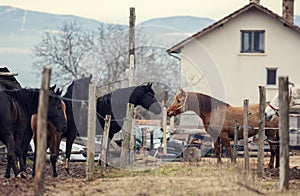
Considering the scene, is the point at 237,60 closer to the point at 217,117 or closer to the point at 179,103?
the point at 179,103

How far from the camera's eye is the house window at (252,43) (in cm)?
4681

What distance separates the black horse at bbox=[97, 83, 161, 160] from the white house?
2398 cm

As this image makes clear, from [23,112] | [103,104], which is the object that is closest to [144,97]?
[103,104]

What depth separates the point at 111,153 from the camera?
2220 centimetres

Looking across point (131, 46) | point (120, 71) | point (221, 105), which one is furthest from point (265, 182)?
point (120, 71)

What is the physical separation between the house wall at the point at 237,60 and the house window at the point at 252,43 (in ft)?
1.08

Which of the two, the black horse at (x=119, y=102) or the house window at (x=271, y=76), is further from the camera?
the house window at (x=271, y=76)

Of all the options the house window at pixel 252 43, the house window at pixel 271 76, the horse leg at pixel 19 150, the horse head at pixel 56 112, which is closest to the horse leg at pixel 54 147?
the horse head at pixel 56 112

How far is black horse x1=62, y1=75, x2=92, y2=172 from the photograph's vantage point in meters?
19.3

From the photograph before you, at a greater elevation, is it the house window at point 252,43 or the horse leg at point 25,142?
the house window at point 252,43

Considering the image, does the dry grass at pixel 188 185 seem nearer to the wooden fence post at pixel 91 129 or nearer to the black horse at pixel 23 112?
the wooden fence post at pixel 91 129

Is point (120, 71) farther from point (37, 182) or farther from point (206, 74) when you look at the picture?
point (37, 182)

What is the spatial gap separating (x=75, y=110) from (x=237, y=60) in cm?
2855

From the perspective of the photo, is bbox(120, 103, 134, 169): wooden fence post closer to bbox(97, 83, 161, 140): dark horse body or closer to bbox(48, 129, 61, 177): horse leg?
bbox(97, 83, 161, 140): dark horse body
